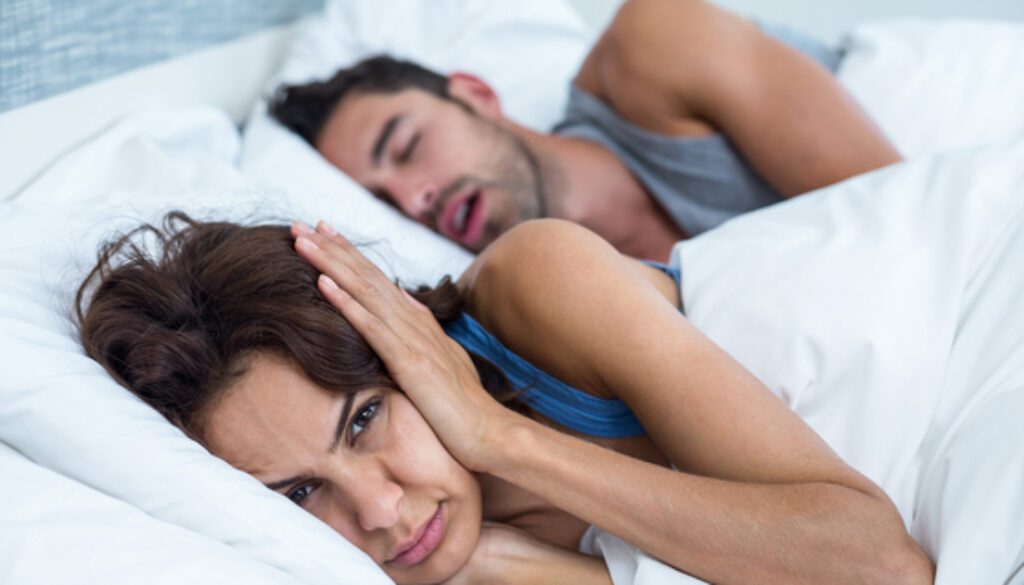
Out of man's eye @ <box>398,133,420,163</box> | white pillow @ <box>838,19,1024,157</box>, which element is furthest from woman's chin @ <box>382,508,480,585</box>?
white pillow @ <box>838,19,1024,157</box>

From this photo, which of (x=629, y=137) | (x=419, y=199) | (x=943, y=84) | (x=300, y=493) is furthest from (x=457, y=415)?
(x=943, y=84)

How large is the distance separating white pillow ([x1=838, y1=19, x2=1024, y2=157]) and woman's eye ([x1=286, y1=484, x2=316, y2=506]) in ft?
3.86

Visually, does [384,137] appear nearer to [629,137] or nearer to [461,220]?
[461,220]

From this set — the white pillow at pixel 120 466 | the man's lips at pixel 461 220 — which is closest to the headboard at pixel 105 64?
the white pillow at pixel 120 466

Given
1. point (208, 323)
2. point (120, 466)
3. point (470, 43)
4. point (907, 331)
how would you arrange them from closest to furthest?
1. point (120, 466)
2. point (208, 323)
3. point (907, 331)
4. point (470, 43)

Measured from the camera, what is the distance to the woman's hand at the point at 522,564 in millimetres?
779

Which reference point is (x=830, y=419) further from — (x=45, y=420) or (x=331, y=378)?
(x=45, y=420)

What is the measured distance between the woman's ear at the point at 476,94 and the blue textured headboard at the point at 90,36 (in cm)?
43

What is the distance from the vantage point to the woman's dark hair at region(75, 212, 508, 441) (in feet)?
2.29

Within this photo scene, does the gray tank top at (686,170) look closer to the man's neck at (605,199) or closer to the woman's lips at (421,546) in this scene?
the man's neck at (605,199)

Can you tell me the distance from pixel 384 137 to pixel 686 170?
54cm

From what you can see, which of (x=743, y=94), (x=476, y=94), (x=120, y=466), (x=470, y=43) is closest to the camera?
(x=120, y=466)

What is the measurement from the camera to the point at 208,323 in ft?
2.38

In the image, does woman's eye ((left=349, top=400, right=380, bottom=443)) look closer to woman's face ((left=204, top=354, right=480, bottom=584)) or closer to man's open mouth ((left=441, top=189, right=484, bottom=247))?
woman's face ((left=204, top=354, right=480, bottom=584))
